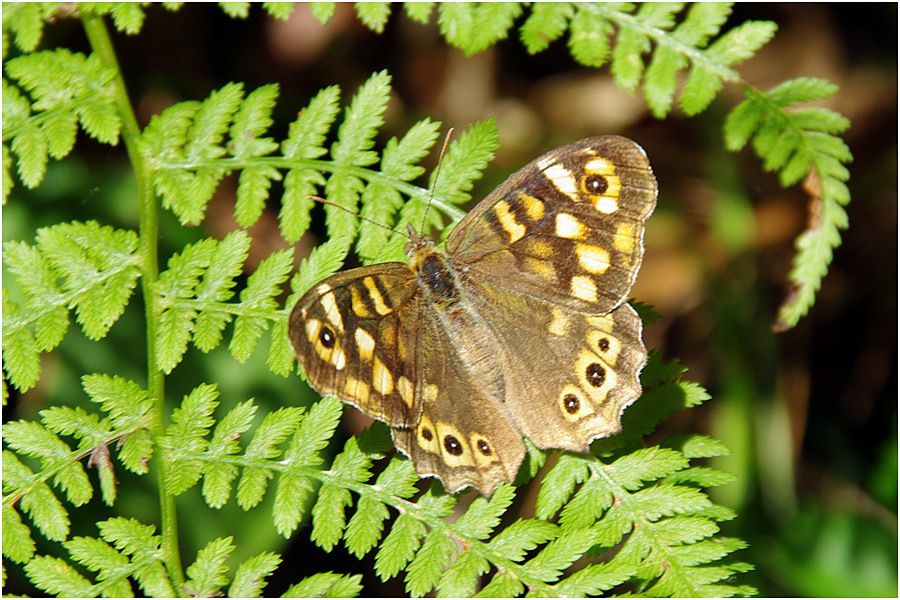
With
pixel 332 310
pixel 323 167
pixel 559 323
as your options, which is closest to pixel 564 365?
pixel 559 323

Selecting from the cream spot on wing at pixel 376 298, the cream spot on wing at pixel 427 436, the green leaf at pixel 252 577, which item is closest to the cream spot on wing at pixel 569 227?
the cream spot on wing at pixel 376 298

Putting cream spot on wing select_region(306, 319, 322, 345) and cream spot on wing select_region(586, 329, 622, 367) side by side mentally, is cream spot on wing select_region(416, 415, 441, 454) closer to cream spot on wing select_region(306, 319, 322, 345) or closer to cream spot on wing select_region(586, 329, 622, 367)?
cream spot on wing select_region(306, 319, 322, 345)

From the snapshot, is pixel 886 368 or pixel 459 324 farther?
pixel 886 368

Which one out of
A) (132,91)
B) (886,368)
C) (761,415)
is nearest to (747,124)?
(761,415)

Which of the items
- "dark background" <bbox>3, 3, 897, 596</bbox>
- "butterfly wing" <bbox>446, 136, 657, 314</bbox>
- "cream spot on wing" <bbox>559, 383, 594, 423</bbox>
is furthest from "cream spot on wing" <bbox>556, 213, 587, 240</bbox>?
"dark background" <bbox>3, 3, 897, 596</bbox>

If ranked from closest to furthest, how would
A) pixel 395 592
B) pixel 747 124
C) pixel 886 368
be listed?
pixel 747 124 < pixel 395 592 < pixel 886 368

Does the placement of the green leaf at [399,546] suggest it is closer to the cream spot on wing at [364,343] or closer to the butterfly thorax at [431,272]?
the cream spot on wing at [364,343]

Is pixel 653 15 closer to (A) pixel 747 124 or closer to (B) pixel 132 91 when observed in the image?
(A) pixel 747 124
